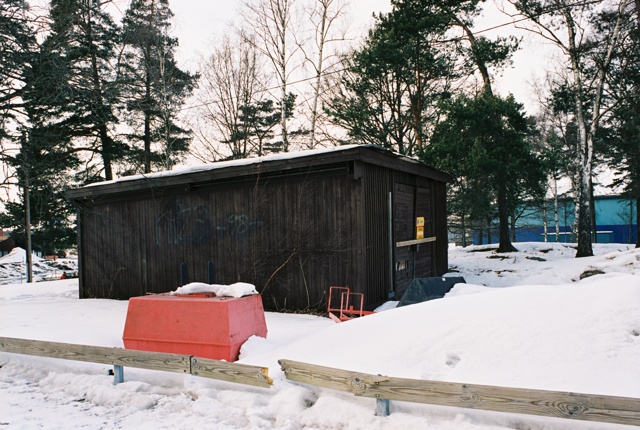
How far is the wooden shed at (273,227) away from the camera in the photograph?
936 centimetres

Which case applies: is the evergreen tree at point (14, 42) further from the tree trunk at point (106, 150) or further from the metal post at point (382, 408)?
the tree trunk at point (106, 150)

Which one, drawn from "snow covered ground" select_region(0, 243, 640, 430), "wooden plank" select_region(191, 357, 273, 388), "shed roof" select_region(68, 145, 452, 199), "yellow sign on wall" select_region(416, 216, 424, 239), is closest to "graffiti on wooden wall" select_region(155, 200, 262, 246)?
"shed roof" select_region(68, 145, 452, 199)

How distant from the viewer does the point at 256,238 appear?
408 inches

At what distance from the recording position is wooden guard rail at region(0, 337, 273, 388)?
14.8 feet

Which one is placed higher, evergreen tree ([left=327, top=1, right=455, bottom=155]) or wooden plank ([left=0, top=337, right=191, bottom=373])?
evergreen tree ([left=327, top=1, right=455, bottom=155])

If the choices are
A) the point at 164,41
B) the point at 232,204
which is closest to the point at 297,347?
the point at 232,204

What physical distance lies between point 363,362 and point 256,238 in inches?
248

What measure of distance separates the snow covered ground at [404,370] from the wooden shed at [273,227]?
3.90 metres

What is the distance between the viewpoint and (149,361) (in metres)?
5.06

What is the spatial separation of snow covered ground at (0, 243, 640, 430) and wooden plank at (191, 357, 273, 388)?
0.17 meters

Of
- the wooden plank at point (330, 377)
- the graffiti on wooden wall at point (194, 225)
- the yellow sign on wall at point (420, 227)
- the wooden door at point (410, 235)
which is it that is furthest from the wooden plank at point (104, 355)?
the yellow sign on wall at point (420, 227)

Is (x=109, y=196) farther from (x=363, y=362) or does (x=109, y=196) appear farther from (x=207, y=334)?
(x=363, y=362)

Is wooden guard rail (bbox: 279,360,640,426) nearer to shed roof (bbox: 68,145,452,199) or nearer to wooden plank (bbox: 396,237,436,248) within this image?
shed roof (bbox: 68,145,452,199)

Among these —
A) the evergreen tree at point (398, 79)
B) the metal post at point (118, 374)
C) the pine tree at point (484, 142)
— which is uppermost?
the evergreen tree at point (398, 79)
